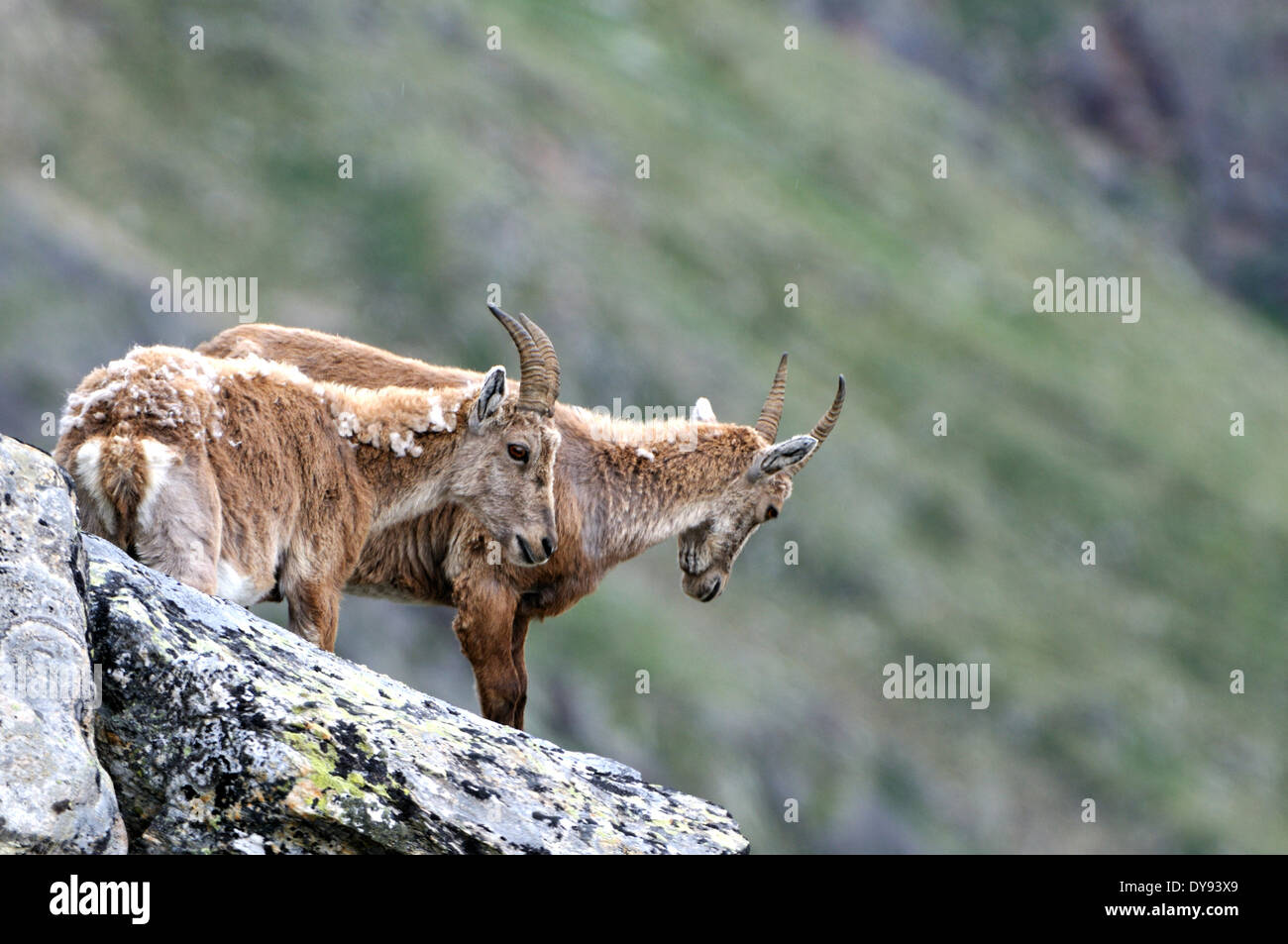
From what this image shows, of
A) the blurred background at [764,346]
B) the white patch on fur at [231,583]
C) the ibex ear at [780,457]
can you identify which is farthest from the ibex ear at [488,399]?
the blurred background at [764,346]

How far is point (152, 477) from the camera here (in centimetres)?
1150

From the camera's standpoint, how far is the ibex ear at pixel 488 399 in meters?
14.5

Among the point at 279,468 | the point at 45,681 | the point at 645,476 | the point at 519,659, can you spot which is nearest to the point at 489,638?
the point at 519,659

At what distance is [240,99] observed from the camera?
6812 centimetres

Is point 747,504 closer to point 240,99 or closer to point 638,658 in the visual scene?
point 638,658

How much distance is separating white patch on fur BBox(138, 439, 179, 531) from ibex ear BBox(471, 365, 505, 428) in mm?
3378

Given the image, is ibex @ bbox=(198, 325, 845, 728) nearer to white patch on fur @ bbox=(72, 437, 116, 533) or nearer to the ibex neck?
the ibex neck

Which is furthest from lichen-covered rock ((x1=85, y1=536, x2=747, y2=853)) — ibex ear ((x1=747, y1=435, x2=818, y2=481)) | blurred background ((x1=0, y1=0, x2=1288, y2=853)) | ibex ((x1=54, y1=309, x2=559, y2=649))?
blurred background ((x1=0, y1=0, x2=1288, y2=853))

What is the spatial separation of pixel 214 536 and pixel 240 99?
2338 inches

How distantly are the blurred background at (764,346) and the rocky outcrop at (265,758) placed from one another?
117 feet

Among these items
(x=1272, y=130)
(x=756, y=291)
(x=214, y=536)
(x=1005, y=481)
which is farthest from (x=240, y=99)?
(x=1272, y=130)

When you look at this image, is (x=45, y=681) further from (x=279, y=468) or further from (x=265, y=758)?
(x=279, y=468)

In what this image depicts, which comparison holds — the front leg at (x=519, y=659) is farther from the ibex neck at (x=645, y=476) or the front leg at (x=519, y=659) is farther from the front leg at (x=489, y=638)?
the ibex neck at (x=645, y=476)

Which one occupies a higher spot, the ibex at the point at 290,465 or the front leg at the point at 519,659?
the ibex at the point at 290,465
